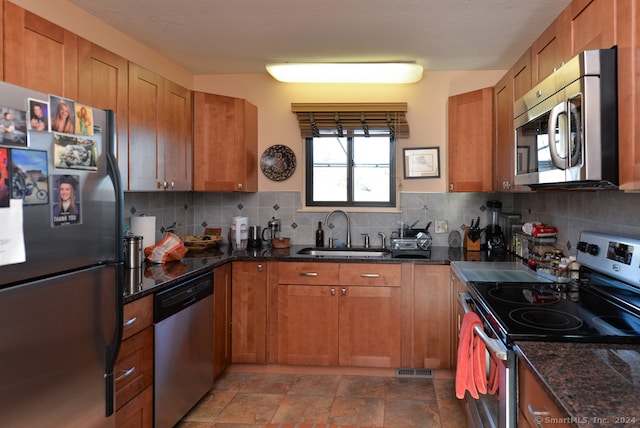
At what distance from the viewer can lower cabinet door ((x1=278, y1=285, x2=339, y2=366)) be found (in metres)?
3.39

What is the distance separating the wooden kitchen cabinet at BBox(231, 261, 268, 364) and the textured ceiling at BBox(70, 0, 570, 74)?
160 centimetres

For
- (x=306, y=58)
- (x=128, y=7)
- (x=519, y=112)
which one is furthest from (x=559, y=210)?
(x=128, y=7)

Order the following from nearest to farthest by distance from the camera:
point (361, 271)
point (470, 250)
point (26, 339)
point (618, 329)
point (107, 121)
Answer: point (26, 339)
point (618, 329)
point (107, 121)
point (361, 271)
point (470, 250)

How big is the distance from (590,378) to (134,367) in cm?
187

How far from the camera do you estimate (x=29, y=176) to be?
1392mm

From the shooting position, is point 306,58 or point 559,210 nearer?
point 559,210

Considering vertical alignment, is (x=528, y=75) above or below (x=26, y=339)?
above

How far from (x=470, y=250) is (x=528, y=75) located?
1553mm

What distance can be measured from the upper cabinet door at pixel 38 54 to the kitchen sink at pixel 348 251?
2161mm

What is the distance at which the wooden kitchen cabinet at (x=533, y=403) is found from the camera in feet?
3.78

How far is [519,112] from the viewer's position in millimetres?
2434

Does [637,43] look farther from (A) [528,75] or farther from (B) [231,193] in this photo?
(B) [231,193]

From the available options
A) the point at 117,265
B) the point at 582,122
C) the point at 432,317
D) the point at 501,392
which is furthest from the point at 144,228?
the point at 582,122

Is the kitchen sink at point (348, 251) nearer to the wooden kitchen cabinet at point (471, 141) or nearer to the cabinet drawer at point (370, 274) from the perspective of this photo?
the cabinet drawer at point (370, 274)
